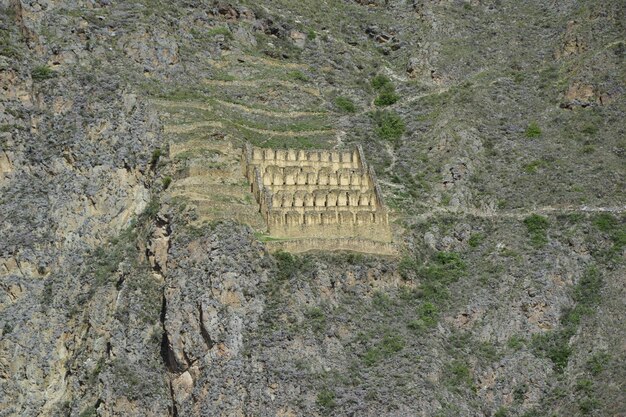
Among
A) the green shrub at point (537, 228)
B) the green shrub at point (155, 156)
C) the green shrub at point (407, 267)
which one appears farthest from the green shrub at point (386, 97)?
the green shrub at point (407, 267)

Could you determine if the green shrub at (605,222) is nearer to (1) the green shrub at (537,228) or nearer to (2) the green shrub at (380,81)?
(1) the green shrub at (537,228)

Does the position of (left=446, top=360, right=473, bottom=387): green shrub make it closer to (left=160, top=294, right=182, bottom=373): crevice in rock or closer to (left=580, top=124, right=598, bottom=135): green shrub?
(left=160, top=294, right=182, bottom=373): crevice in rock

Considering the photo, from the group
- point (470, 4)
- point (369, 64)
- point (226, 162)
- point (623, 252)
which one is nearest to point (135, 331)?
point (226, 162)

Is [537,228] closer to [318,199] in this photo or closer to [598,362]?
[598,362]

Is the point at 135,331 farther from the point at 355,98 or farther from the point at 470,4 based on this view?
the point at 470,4

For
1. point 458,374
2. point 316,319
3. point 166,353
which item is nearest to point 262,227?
point 316,319
